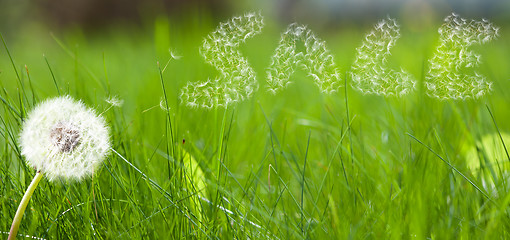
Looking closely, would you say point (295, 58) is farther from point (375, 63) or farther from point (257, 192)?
point (257, 192)

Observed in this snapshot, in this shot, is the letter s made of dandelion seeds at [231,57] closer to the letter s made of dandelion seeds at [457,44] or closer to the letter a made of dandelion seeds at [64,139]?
the letter a made of dandelion seeds at [64,139]

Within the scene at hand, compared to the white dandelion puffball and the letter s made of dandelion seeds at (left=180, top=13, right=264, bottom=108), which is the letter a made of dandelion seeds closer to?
the white dandelion puffball

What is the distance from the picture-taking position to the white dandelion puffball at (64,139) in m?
0.70

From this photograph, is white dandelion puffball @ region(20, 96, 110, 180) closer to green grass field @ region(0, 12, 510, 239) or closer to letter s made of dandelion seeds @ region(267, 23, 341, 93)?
green grass field @ region(0, 12, 510, 239)

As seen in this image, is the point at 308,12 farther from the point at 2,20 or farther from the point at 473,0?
the point at 2,20

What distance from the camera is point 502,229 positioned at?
2.46 ft

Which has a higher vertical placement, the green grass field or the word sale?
the word sale

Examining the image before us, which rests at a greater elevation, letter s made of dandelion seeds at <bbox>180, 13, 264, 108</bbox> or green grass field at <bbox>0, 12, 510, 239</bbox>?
letter s made of dandelion seeds at <bbox>180, 13, 264, 108</bbox>

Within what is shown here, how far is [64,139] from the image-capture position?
708 millimetres

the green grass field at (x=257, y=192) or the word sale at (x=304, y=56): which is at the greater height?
the word sale at (x=304, y=56)

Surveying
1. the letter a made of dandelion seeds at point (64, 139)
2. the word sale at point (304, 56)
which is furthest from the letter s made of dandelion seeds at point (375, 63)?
the letter a made of dandelion seeds at point (64, 139)


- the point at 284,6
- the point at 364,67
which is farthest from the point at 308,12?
the point at 364,67

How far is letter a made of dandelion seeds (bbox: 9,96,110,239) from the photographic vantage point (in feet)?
2.30

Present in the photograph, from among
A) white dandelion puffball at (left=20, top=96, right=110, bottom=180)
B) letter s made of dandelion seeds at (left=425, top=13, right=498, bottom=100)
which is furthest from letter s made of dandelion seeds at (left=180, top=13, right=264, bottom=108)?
letter s made of dandelion seeds at (left=425, top=13, right=498, bottom=100)
